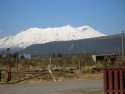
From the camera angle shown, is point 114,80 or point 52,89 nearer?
point 114,80

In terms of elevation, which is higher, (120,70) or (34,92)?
(120,70)

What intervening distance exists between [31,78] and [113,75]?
1790 cm

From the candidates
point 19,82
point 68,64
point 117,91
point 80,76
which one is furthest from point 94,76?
point 68,64

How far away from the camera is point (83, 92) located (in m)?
23.3

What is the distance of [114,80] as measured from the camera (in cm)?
1820

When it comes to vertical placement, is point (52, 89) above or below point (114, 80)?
below

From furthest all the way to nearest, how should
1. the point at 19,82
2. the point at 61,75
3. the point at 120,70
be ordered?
the point at 61,75, the point at 19,82, the point at 120,70

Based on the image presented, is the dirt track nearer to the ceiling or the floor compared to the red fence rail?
nearer to the floor

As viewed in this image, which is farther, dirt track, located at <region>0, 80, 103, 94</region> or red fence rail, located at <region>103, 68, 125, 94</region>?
dirt track, located at <region>0, 80, 103, 94</region>

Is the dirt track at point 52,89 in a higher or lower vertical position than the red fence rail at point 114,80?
lower

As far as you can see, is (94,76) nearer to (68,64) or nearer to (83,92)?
(83,92)

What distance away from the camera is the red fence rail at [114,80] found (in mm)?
18078

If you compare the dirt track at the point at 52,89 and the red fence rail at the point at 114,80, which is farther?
the dirt track at the point at 52,89

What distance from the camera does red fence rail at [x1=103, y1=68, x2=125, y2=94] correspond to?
18078mm
